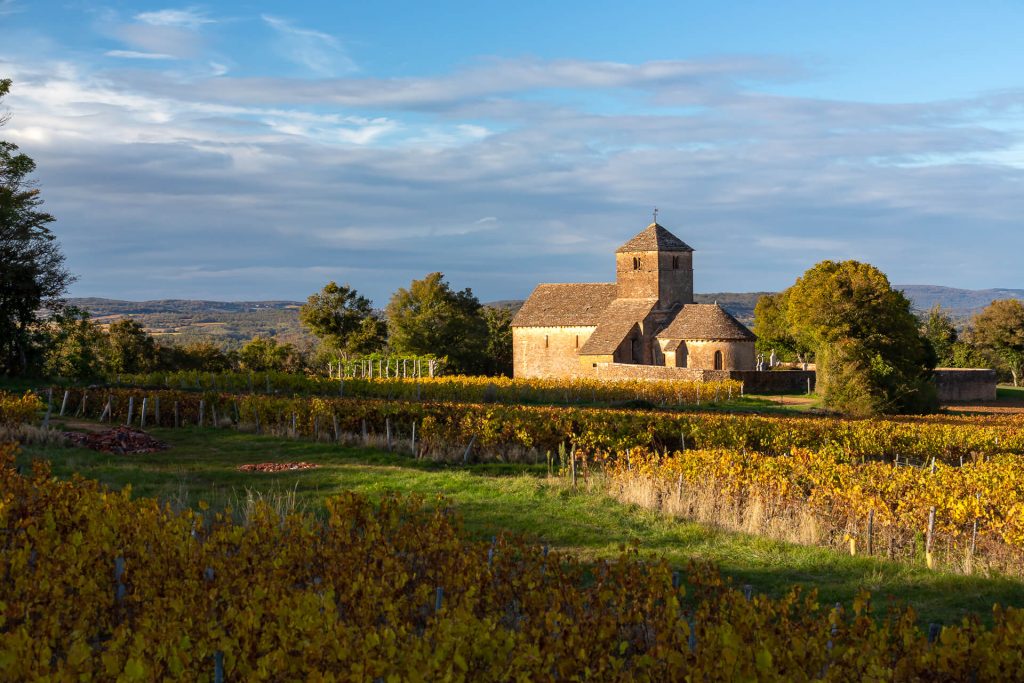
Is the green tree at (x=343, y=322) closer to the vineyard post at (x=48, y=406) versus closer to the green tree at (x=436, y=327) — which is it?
the green tree at (x=436, y=327)

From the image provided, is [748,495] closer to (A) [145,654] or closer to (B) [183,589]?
(B) [183,589]

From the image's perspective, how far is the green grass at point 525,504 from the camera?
1216cm

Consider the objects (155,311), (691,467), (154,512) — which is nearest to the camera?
(154,512)

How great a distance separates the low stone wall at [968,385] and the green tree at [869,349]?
2.91m

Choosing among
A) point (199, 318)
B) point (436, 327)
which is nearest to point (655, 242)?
point (436, 327)

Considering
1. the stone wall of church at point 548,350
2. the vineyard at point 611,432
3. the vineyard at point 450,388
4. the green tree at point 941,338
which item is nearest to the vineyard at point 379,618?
the vineyard at point 611,432

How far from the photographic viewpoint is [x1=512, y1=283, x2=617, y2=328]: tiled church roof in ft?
214

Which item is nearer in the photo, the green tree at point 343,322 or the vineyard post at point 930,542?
the vineyard post at point 930,542

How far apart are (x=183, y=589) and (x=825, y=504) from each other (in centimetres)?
1035

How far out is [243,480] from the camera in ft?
66.1

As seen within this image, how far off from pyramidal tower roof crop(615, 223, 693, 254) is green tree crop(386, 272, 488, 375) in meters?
13.9

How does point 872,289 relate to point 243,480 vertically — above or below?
above

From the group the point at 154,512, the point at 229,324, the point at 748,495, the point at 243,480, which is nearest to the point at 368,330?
the point at 243,480

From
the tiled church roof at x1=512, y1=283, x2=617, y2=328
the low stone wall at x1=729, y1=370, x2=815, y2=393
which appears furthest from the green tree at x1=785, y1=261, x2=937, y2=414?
the tiled church roof at x1=512, y1=283, x2=617, y2=328
